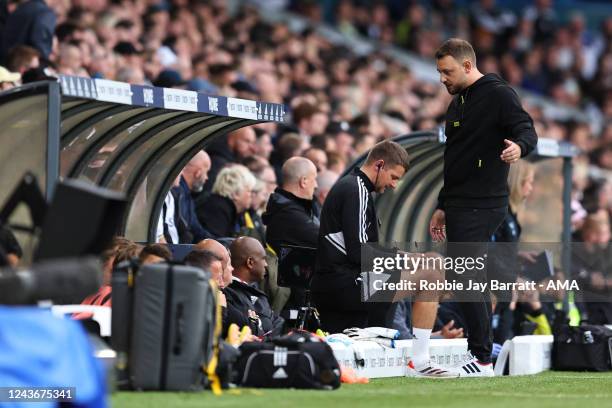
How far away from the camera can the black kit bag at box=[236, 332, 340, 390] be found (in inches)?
340

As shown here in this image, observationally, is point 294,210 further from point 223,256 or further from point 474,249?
point 474,249

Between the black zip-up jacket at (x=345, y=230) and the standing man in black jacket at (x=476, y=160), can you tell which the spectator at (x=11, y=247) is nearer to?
the black zip-up jacket at (x=345, y=230)

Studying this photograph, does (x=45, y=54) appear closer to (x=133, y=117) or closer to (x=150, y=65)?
(x=150, y=65)

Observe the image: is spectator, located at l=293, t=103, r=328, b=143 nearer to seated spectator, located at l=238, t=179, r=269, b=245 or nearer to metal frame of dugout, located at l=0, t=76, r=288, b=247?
seated spectator, located at l=238, t=179, r=269, b=245

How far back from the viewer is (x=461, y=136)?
1023 cm

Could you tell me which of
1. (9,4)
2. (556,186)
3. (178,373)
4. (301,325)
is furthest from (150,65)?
(178,373)

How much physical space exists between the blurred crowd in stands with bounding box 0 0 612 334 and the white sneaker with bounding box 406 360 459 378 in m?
1.56

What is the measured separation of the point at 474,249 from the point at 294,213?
6.09ft

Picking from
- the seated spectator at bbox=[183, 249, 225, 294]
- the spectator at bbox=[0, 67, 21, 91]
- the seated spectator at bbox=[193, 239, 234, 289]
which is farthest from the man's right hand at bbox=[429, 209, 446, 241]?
the spectator at bbox=[0, 67, 21, 91]

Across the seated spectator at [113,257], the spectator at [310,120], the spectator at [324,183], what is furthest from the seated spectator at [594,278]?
the seated spectator at [113,257]

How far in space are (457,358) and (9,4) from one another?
6753 millimetres

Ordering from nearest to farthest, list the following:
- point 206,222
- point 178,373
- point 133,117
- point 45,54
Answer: point 178,373 → point 133,117 → point 206,222 → point 45,54

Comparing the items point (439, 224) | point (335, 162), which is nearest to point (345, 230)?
point (439, 224)

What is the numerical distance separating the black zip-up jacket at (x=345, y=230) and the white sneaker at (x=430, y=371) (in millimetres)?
796
